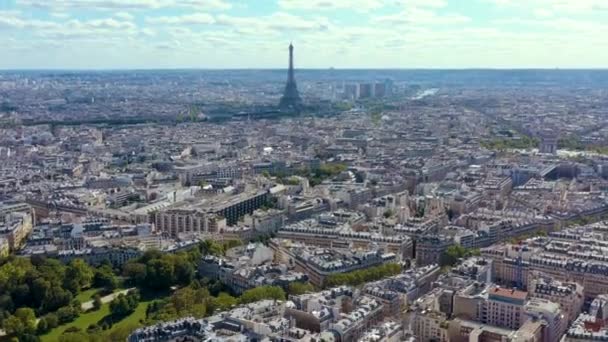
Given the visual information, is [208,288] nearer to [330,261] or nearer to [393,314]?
[330,261]

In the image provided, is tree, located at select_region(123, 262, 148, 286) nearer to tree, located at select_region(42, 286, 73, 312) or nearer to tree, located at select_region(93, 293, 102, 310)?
tree, located at select_region(93, 293, 102, 310)

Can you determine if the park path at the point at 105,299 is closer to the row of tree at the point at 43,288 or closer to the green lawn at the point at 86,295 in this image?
the row of tree at the point at 43,288

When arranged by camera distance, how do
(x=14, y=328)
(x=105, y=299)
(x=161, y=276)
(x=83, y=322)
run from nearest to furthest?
(x=14, y=328) → (x=83, y=322) → (x=105, y=299) → (x=161, y=276)

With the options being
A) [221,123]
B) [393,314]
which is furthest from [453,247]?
[221,123]

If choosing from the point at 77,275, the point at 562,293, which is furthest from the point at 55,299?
Answer: the point at 562,293

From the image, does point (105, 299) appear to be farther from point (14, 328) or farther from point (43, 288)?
point (14, 328)

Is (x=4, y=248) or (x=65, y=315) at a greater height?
(x=4, y=248)

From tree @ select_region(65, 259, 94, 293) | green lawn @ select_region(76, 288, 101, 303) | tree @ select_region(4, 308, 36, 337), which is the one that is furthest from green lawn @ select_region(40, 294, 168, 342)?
tree @ select_region(65, 259, 94, 293)

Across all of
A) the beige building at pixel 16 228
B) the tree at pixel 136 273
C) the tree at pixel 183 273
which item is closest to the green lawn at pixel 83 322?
the tree at pixel 136 273
